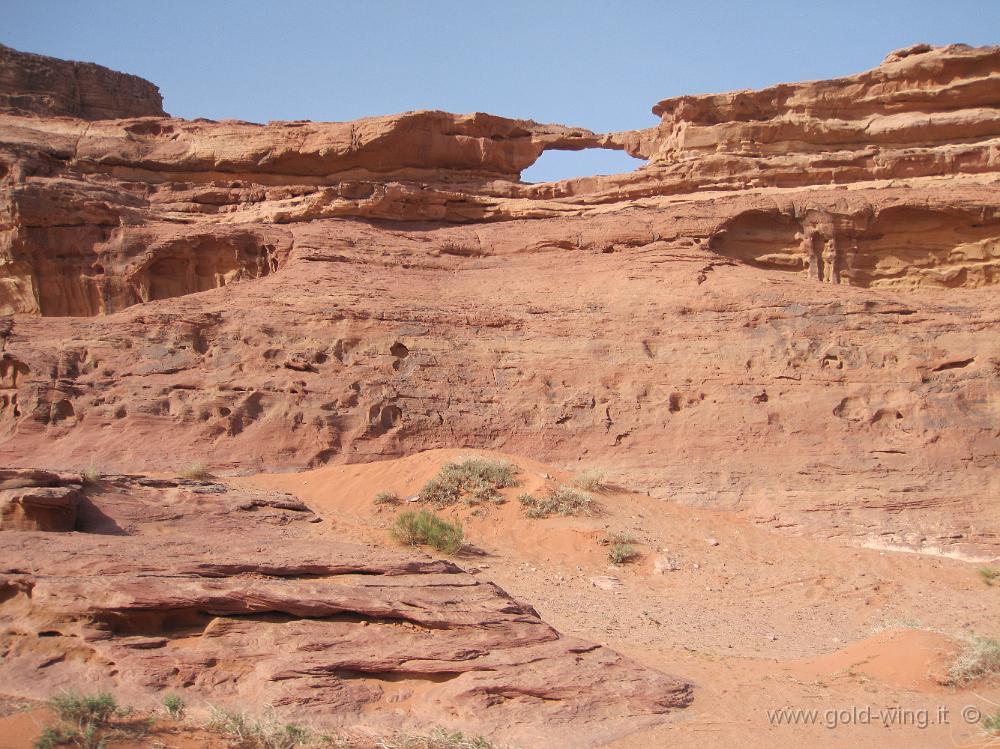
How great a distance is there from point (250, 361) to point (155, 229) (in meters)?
4.70

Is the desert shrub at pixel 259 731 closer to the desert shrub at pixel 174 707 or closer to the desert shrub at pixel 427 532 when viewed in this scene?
the desert shrub at pixel 174 707

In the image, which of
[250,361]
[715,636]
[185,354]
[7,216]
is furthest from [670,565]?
[7,216]

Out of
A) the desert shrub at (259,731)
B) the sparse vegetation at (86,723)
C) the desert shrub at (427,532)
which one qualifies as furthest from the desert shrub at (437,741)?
the desert shrub at (427,532)

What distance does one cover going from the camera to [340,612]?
19.4ft

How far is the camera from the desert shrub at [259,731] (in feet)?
15.7

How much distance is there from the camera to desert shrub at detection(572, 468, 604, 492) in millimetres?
13922

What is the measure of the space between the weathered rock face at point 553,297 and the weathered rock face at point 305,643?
27.6 ft

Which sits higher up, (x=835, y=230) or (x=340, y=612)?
(x=835, y=230)

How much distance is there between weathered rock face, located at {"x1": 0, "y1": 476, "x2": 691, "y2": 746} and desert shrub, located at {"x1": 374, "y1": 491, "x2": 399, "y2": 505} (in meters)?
6.85

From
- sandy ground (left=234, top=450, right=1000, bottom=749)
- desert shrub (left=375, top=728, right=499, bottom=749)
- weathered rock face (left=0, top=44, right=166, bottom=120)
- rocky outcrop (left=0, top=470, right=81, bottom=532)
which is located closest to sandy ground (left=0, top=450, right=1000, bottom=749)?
sandy ground (left=234, top=450, right=1000, bottom=749)

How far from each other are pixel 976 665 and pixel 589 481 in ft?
24.9

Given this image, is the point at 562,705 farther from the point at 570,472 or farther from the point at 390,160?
the point at 390,160

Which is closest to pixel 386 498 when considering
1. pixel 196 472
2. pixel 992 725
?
pixel 196 472

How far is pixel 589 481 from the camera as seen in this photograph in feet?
45.8
